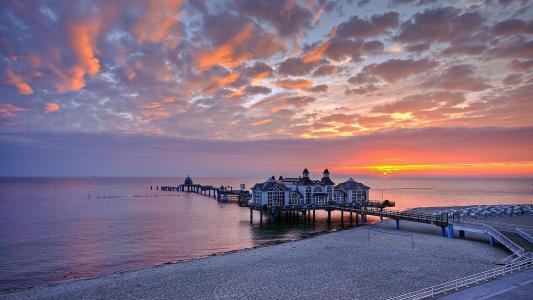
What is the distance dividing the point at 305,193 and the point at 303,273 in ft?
141

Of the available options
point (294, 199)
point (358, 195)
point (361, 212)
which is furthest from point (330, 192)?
point (361, 212)

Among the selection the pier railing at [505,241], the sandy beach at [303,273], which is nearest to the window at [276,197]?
the sandy beach at [303,273]

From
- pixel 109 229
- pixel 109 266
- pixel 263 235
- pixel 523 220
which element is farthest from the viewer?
pixel 109 229

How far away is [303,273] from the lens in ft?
94.8

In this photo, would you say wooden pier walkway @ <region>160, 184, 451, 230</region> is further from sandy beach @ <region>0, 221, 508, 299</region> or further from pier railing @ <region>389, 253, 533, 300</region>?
pier railing @ <region>389, 253, 533, 300</region>

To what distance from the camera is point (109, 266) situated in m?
35.1

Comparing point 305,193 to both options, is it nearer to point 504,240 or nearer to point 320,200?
point 320,200

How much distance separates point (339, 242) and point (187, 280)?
70.6 feet

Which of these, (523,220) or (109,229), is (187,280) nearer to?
(109,229)

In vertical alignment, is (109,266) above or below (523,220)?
below

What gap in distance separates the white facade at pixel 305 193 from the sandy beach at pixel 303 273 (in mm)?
27590

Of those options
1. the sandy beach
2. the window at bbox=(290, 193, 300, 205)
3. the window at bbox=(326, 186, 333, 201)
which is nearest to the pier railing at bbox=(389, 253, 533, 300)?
the sandy beach

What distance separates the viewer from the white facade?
6831 centimetres

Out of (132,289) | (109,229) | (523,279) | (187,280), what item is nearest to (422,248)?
(523,279)
